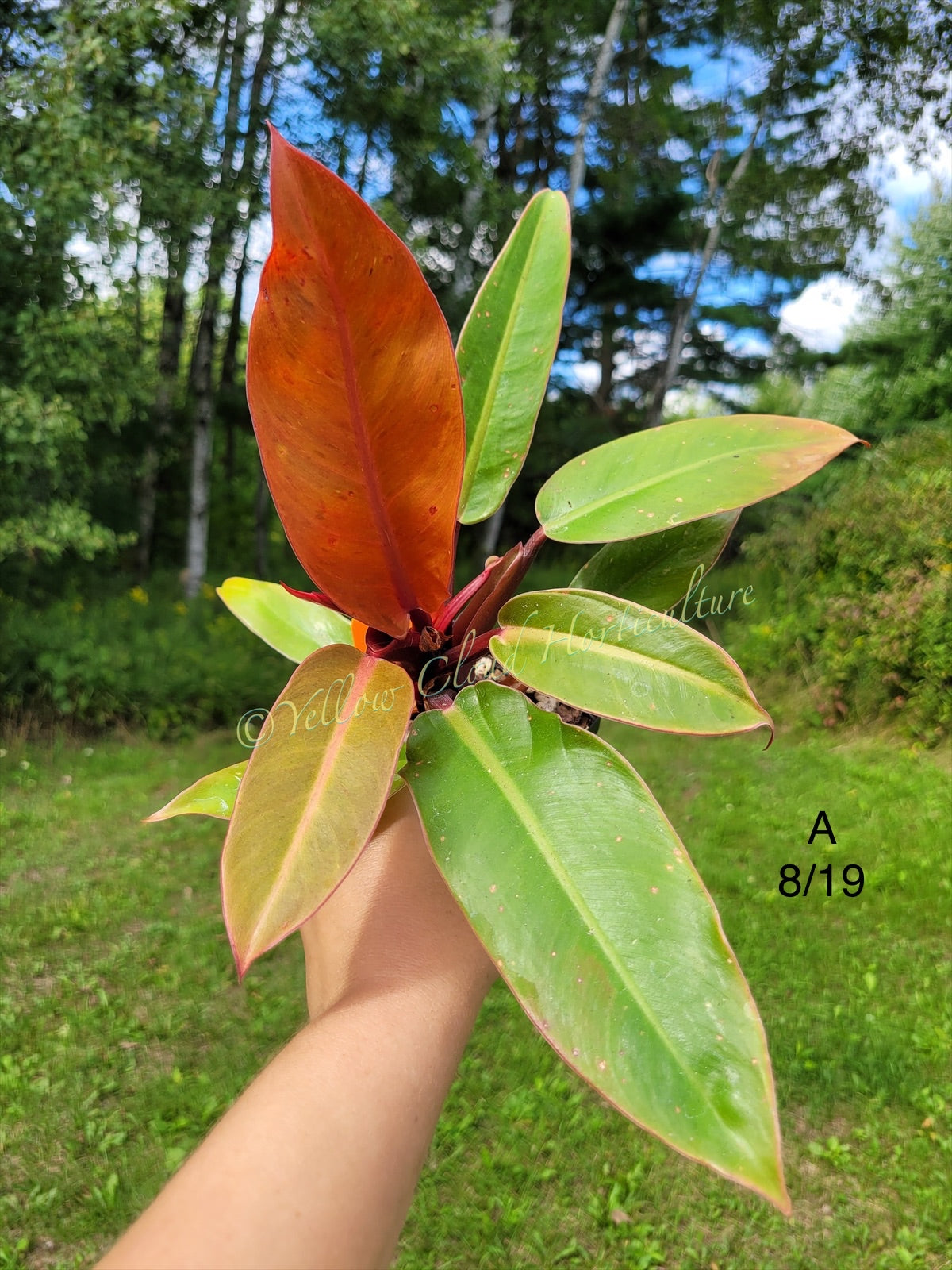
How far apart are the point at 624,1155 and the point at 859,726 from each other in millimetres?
2055

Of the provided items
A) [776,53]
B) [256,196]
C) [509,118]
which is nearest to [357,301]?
[256,196]

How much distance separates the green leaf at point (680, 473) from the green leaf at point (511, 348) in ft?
0.15

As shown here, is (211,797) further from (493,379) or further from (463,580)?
(463,580)

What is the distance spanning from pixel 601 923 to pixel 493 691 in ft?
0.55

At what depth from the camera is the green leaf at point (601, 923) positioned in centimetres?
34

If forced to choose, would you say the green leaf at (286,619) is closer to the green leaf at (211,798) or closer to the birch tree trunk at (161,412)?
the green leaf at (211,798)

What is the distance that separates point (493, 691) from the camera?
0.52m

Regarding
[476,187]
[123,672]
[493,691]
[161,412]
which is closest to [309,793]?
[493,691]

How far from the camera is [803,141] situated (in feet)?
23.0

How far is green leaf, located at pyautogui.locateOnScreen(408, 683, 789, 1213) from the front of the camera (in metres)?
0.34

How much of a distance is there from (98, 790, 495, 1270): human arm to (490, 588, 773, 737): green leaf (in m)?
0.16

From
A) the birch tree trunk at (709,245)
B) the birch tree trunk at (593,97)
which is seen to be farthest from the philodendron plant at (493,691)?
the birch tree trunk at (709,245)

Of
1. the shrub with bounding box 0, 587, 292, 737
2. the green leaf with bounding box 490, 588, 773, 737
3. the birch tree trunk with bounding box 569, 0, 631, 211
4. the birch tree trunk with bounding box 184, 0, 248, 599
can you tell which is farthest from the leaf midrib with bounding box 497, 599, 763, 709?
the birch tree trunk with bounding box 569, 0, 631, 211

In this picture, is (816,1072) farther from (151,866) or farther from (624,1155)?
(151,866)
